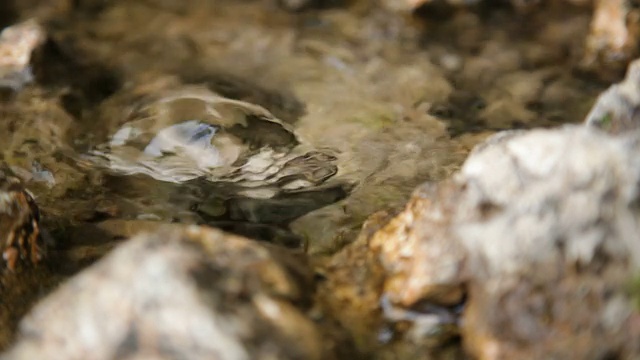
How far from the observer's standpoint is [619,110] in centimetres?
206

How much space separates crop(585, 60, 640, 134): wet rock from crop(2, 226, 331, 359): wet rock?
1.11 m

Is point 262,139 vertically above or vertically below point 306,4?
below

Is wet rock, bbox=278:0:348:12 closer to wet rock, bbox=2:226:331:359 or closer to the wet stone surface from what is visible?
the wet stone surface

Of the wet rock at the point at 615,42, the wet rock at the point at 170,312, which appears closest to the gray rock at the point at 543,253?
the wet rock at the point at 170,312

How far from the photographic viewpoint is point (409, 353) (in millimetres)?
1852

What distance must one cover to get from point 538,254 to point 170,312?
0.94 meters

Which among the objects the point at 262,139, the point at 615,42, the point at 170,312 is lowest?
the point at 262,139

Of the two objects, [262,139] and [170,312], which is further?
[262,139]

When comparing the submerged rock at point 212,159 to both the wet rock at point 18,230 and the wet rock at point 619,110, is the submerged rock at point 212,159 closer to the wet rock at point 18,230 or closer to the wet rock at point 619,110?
the wet rock at point 18,230

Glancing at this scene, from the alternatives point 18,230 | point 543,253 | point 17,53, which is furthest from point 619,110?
point 17,53

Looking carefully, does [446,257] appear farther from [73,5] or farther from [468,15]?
[73,5]

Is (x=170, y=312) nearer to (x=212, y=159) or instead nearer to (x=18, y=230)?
(x=18, y=230)

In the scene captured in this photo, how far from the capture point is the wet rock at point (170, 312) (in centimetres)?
145

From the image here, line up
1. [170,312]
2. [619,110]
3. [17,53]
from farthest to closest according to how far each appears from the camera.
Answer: [17,53]
[619,110]
[170,312]
